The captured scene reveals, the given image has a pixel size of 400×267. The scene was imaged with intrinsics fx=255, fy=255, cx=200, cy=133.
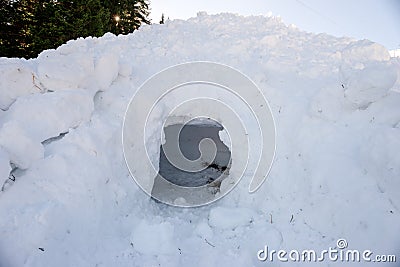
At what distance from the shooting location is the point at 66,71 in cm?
521

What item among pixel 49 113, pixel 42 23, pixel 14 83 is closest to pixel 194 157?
pixel 49 113

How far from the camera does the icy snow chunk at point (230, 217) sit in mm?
4838

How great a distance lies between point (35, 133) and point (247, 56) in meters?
6.03

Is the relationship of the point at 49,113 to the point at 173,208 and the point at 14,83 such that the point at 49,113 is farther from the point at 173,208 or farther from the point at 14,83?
the point at 173,208

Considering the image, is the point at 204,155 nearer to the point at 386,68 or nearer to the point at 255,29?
the point at 255,29

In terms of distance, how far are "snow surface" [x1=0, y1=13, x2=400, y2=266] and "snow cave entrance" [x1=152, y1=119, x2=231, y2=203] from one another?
1.76 meters

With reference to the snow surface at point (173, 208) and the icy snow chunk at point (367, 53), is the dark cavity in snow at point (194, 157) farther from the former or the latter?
the icy snow chunk at point (367, 53)

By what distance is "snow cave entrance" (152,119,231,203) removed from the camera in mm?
7570

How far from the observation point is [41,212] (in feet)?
11.3

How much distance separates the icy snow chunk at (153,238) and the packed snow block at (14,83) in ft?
10.7

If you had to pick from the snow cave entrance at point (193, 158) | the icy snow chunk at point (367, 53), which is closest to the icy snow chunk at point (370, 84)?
the icy snow chunk at point (367, 53)

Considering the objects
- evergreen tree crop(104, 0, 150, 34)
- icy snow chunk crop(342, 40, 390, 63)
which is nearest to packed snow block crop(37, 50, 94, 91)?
icy snow chunk crop(342, 40, 390, 63)

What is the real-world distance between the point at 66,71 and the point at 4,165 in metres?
2.47

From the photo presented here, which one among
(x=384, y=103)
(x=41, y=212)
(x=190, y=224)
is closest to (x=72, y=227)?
(x=41, y=212)
